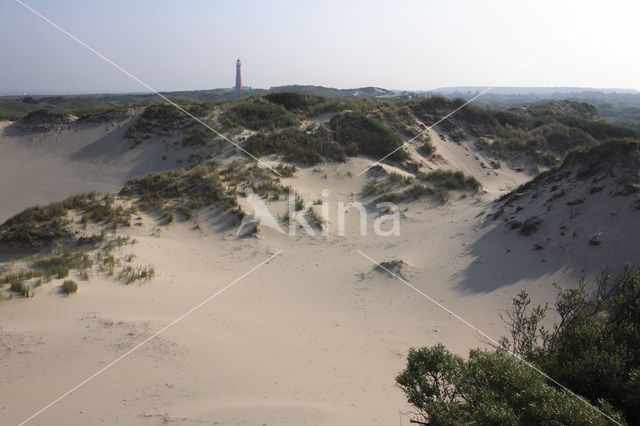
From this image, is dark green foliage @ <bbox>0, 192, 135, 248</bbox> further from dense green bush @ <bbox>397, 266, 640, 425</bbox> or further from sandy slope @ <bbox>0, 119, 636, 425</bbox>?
dense green bush @ <bbox>397, 266, 640, 425</bbox>

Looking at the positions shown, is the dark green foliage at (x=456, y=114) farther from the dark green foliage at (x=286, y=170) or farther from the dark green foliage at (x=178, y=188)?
the dark green foliage at (x=178, y=188)

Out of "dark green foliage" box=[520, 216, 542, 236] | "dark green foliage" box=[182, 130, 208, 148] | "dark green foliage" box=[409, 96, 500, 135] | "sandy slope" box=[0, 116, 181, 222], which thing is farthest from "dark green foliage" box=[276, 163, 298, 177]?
"dark green foliage" box=[409, 96, 500, 135]

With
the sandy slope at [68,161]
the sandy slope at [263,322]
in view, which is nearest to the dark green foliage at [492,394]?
the sandy slope at [263,322]

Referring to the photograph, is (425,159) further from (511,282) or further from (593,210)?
(511,282)

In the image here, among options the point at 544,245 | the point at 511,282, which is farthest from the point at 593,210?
the point at 511,282

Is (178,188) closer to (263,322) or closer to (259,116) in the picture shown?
(263,322)

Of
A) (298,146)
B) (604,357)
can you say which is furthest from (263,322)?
(298,146)
